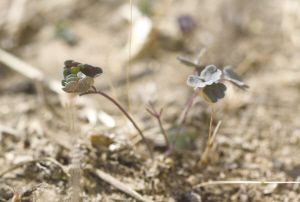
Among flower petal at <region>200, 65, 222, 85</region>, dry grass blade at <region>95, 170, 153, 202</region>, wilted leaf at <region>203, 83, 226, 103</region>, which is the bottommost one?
dry grass blade at <region>95, 170, 153, 202</region>

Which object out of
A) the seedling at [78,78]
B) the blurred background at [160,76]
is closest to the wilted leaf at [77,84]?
the seedling at [78,78]

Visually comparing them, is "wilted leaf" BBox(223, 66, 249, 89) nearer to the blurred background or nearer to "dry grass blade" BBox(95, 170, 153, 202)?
the blurred background

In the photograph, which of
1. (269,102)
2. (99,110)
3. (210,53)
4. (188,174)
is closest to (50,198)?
(188,174)

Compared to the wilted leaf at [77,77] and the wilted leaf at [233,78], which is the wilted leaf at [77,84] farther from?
the wilted leaf at [233,78]

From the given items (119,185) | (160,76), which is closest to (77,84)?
(119,185)

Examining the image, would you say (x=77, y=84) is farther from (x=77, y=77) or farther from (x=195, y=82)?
(x=195, y=82)

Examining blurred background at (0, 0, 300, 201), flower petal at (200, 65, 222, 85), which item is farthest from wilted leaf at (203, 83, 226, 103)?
blurred background at (0, 0, 300, 201)
